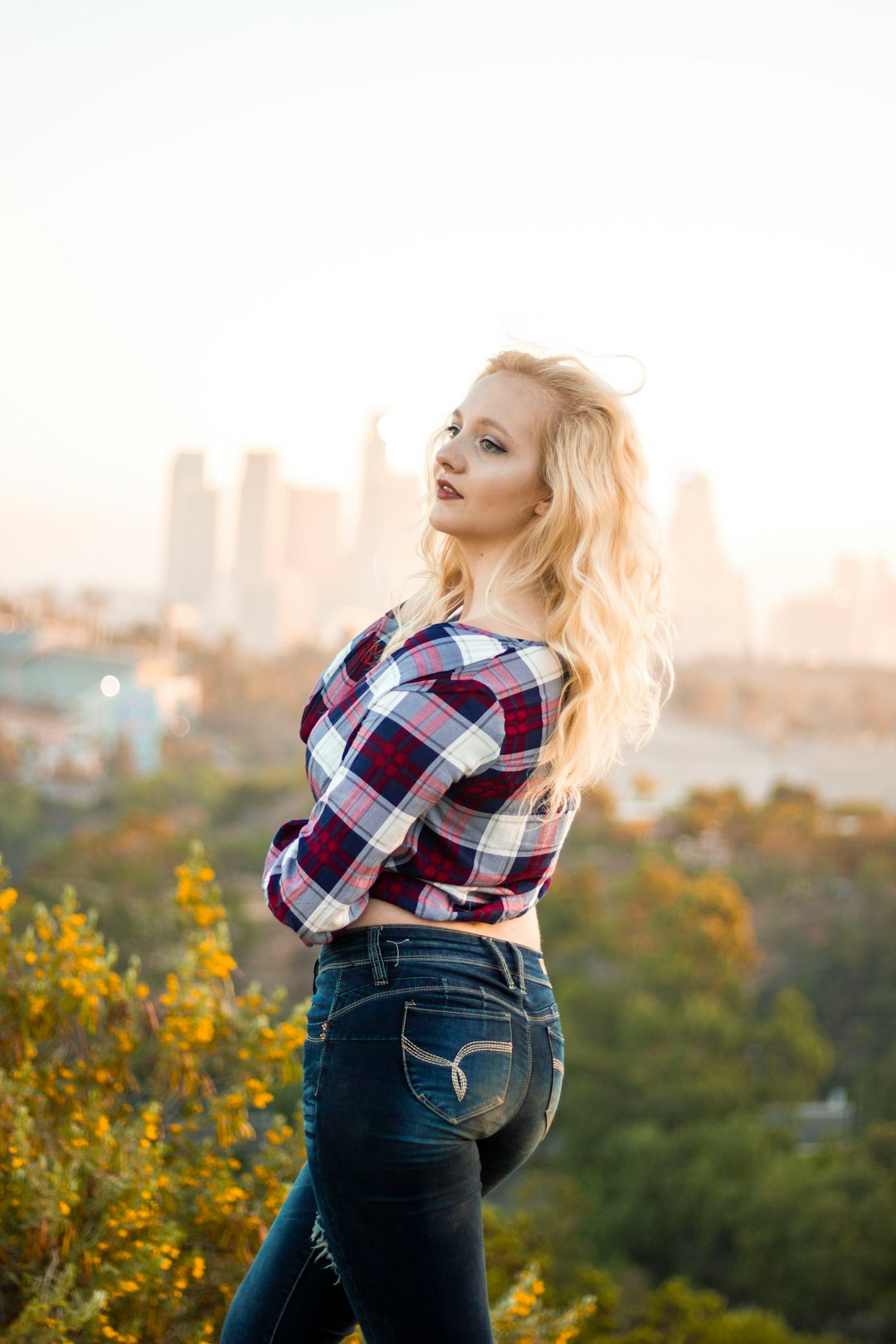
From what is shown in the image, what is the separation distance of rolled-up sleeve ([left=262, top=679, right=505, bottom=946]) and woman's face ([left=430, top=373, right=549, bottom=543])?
0.64 ft

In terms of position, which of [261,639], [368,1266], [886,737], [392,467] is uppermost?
[392,467]

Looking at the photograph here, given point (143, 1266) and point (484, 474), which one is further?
point (143, 1266)

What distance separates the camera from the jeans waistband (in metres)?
0.92

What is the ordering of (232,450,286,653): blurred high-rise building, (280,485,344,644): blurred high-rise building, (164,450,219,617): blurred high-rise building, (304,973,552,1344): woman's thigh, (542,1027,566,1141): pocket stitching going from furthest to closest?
1. (164,450,219,617): blurred high-rise building
2. (232,450,286,653): blurred high-rise building
3. (280,485,344,644): blurred high-rise building
4. (542,1027,566,1141): pocket stitching
5. (304,973,552,1344): woman's thigh

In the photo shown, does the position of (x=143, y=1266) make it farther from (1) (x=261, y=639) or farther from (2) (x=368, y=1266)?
(1) (x=261, y=639)

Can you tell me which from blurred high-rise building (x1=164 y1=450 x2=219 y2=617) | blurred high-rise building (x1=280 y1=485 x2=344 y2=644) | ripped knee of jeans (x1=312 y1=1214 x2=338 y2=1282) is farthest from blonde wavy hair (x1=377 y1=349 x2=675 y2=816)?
blurred high-rise building (x1=164 y1=450 x2=219 y2=617)

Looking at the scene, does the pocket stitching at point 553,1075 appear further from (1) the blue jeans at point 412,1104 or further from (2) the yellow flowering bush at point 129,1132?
(2) the yellow flowering bush at point 129,1132

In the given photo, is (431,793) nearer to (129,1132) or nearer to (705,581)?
(129,1132)

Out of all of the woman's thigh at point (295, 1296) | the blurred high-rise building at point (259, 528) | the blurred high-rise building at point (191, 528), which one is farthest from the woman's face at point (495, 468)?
the blurred high-rise building at point (191, 528)

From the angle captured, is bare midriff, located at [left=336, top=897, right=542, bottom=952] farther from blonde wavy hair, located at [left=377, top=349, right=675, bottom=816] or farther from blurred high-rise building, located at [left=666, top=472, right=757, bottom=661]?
blurred high-rise building, located at [left=666, top=472, right=757, bottom=661]

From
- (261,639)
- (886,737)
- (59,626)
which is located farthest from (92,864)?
(261,639)

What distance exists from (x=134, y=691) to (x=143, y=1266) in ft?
131

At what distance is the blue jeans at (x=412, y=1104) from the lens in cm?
89

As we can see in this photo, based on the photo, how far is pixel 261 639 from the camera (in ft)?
220
